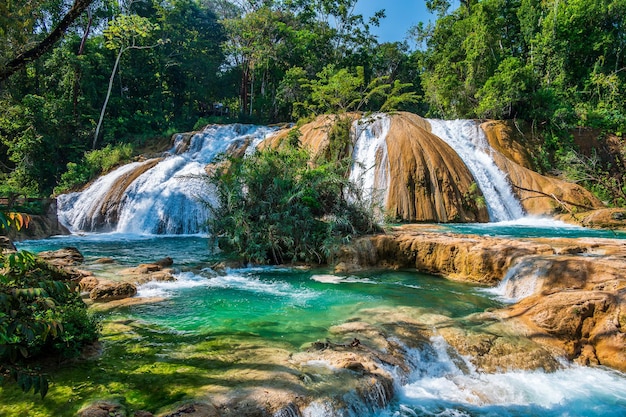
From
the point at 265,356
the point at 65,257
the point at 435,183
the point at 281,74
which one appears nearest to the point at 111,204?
the point at 65,257

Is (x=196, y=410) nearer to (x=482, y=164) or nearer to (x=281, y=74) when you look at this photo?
(x=482, y=164)

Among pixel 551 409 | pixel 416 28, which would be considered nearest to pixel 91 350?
pixel 551 409

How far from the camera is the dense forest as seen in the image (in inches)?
840

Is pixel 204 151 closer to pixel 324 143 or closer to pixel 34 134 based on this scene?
pixel 324 143

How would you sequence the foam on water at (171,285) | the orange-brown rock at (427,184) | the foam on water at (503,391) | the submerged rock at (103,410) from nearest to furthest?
the submerged rock at (103,410)
the foam on water at (503,391)
the foam on water at (171,285)
the orange-brown rock at (427,184)

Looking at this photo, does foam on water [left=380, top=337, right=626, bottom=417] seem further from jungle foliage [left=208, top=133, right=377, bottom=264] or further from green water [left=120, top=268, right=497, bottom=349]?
jungle foliage [left=208, top=133, right=377, bottom=264]

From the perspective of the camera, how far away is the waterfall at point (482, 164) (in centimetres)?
1655

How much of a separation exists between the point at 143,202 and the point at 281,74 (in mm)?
19943

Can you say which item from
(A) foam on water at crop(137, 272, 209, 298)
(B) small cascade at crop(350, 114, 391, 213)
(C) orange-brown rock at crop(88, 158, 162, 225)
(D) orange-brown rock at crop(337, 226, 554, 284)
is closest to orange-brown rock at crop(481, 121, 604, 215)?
(B) small cascade at crop(350, 114, 391, 213)

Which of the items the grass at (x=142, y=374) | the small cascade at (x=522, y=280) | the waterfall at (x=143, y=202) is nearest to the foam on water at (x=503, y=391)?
the grass at (x=142, y=374)

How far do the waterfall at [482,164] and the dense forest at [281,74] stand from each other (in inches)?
88.8

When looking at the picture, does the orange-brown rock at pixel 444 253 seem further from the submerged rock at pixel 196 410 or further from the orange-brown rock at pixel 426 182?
the submerged rock at pixel 196 410

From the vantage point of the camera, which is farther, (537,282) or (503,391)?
(537,282)

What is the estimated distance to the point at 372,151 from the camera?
57.6 ft
